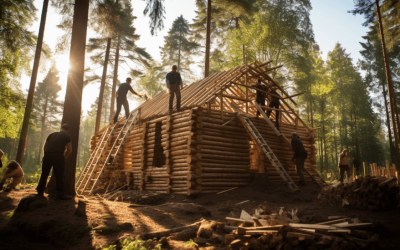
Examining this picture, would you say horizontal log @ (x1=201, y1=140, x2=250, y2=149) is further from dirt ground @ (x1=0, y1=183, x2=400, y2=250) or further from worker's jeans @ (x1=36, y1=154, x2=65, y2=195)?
worker's jeans @ (x1=36, y1=154, x2=65, y2=195)

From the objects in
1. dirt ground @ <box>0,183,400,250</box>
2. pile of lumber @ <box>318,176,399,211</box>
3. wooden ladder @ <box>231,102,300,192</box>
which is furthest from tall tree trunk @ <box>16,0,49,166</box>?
pile of lumber @ <box>318,176,399,211</box>

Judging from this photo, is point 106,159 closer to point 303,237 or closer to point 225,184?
point 225,184

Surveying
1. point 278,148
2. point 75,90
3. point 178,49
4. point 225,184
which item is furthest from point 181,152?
point 178,49

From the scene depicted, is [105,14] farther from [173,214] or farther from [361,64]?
[361,64]

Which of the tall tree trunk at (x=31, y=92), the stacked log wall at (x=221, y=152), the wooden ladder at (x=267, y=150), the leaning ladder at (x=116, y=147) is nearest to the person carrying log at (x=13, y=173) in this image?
the leaning ladder at (x=116, y=147)

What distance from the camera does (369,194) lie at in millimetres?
5637

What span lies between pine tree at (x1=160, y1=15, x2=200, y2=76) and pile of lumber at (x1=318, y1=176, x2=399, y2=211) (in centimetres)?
2350

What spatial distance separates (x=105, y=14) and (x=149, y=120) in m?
4.94

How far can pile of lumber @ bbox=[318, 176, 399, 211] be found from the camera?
540 cm

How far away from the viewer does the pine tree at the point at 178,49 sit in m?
27.7

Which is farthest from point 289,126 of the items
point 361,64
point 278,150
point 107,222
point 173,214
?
point 361,64

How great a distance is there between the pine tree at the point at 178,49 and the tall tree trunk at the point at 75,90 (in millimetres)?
20613

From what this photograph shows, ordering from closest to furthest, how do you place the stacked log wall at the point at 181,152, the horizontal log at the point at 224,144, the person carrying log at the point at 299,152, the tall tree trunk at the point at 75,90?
the tall tree trunk at the point at 75,90
the stacked log wall at the point at 181,152
the horizontal log at the point at 224,144
the person carrying log at the point at 299,152

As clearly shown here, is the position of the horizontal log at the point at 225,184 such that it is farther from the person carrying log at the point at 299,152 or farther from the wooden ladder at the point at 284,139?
the wooden ladder at the point at 284,139
